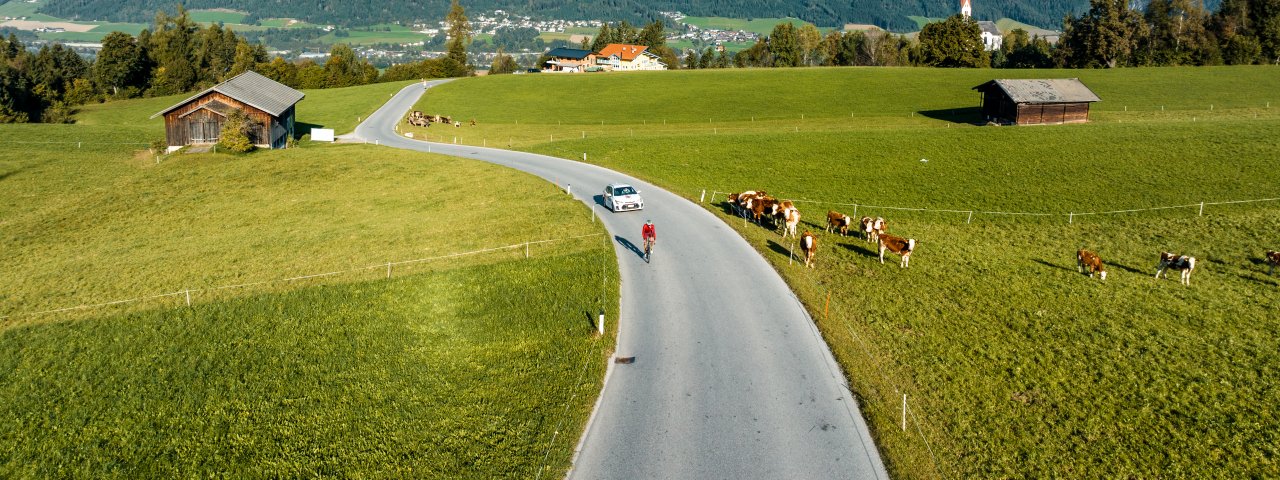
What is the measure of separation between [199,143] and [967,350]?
69.2m

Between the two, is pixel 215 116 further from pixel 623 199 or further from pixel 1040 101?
pixel 1040 101

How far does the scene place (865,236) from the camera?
32750 mm

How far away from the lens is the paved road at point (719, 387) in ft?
49.3

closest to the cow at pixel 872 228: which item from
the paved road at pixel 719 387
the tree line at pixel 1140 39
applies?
the paved road at pixel 719 387

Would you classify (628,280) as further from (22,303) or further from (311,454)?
(22,303)

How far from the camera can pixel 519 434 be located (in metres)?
16.0

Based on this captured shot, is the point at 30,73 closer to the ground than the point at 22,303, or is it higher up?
higher up

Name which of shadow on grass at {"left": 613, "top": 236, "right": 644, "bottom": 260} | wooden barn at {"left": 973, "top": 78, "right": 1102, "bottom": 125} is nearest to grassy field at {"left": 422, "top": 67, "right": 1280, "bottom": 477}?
wooden barn at {"left": 973, "top": 78, "right": 1102, "bottom": 125}

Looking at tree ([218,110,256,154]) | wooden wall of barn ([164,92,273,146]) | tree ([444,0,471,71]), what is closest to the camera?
tree ([218,110,256,154])

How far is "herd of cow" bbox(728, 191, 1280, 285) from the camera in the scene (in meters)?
26.6

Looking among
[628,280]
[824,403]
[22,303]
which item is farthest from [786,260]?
[22,303]

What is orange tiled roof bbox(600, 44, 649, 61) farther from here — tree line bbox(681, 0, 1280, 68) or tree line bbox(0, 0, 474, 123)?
tree line bbox(681, 0, 1280, 68)

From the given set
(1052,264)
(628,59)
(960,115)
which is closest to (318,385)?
(1052,264)

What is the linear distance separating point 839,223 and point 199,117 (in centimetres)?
6080
